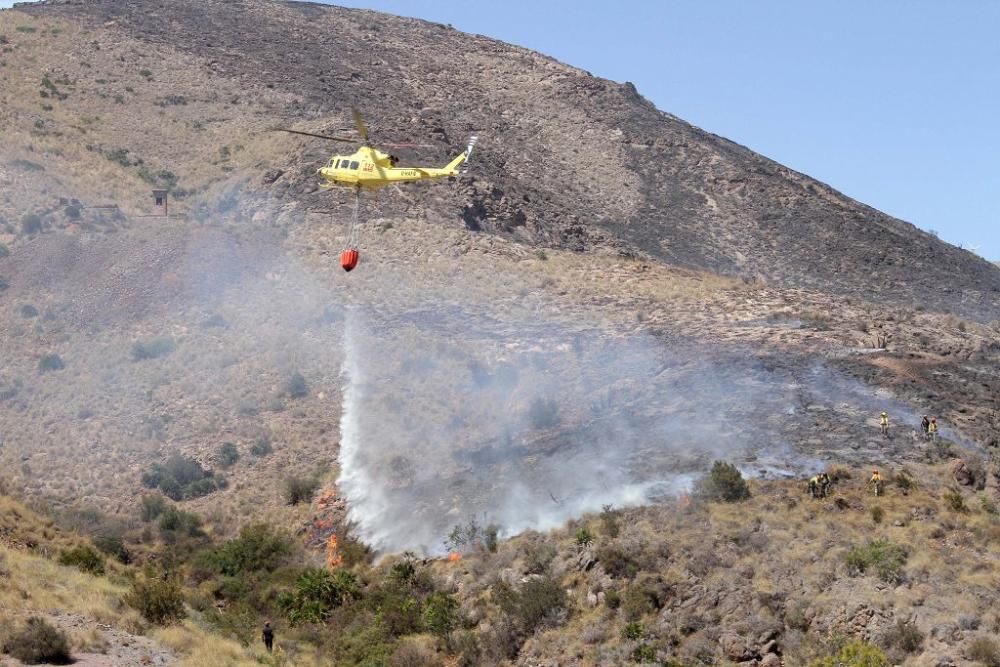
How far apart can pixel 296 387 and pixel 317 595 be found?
19.0 m

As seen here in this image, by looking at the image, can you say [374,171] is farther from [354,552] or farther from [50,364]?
[50,364]

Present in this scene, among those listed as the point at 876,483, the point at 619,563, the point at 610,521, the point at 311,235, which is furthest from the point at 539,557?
the point at 311,235

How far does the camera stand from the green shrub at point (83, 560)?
104 ft

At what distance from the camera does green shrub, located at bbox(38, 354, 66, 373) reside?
2112 inches

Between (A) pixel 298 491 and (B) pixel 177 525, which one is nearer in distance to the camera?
(B) pixel 177 525

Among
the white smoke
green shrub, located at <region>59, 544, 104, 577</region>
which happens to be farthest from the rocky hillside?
green shrub, located at <region>59, 544, 104, 577</region>

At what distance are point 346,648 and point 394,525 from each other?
8971mm

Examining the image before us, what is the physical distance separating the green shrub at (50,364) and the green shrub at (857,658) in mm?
42258

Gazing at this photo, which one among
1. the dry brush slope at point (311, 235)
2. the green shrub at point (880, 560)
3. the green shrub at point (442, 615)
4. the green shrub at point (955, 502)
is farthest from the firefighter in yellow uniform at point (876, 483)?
the green shrub at point (442, 615)

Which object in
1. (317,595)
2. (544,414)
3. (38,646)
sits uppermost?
(544,414)

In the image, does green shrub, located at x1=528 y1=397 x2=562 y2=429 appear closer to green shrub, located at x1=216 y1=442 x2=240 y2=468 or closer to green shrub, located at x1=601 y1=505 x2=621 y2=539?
green shrub, located at x1=601 y1=505 x2=621 y2=539

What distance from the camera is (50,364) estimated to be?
177 feet

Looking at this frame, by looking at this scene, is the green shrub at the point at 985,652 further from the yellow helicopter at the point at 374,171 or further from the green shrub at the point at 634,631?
the yellow helicopter at the point at 374,171

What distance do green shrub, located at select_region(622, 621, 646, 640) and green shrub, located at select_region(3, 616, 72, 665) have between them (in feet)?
44.5
